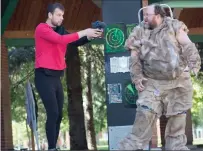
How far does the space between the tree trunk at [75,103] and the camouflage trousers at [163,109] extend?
997 cm

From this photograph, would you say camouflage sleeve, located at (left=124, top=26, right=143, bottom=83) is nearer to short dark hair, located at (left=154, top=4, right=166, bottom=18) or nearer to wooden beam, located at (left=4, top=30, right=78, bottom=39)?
short dark hair, located at (left=154, top=4, right=166, bottom=18)

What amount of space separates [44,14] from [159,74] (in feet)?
26.0

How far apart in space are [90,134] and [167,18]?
1650cm

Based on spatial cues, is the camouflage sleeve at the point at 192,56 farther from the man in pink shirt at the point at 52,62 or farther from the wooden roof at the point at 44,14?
the wooden roof at the point at 44,14

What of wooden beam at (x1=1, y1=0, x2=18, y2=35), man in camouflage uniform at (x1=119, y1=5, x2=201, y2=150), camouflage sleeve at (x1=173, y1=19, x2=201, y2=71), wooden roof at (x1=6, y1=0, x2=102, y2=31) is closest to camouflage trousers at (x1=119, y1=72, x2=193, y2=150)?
man in camouflage uniform at (x1=119, y1=5, x2=201, y2=150)

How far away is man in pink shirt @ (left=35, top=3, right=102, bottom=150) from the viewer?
21.3 feet

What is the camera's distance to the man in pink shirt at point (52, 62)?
650 centimetres

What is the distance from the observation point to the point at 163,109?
614 centimetres

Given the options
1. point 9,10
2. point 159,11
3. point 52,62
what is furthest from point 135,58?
point 9,10

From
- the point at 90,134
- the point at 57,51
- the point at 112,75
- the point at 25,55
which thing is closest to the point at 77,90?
the point at 25,55

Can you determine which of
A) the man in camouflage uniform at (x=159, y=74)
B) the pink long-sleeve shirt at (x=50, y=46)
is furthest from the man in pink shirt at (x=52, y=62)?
the man in camouflage uniform at (x=159, y=74)

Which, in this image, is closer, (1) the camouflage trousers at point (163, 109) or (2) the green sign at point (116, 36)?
(1) the camouflage trousers at point (163, 109)

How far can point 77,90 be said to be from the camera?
53.2 ft

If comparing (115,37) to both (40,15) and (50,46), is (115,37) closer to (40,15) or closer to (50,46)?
(50,46)
